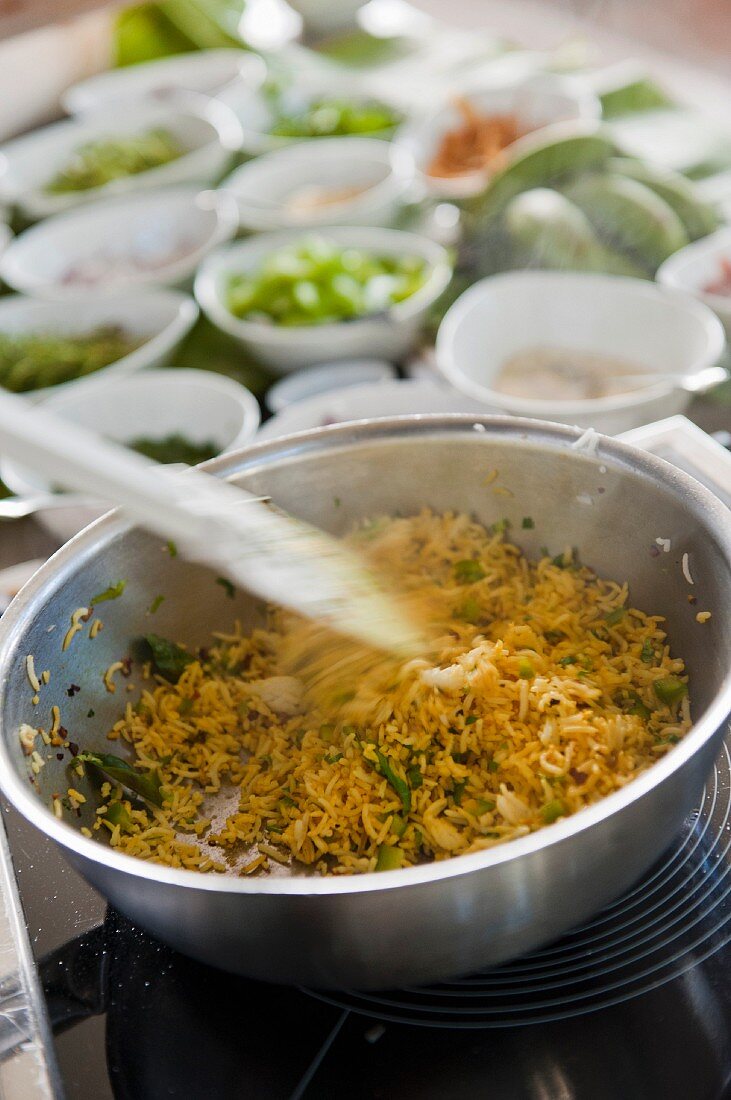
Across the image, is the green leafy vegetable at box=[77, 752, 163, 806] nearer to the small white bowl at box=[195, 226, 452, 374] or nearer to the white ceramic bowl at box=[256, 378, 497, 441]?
the white ceramic bowl at box=[256, 378, 497, 441]

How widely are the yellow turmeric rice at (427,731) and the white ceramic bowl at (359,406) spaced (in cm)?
47

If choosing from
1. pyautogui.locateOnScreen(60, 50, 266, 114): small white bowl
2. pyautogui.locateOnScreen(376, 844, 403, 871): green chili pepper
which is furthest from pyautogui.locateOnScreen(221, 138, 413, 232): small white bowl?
pyautogui.locateOnScreen(376, 844, 403, 871): green chili pepper

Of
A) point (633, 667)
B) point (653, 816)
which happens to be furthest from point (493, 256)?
point (653, 816)

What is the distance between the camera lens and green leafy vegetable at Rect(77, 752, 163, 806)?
Answer: 0.95 m

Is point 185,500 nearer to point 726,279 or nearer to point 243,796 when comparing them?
point 243,796

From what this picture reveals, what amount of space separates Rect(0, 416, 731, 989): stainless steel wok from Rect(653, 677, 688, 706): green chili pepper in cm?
1

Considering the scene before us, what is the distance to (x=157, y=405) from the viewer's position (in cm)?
174

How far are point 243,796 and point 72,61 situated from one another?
2742 mm

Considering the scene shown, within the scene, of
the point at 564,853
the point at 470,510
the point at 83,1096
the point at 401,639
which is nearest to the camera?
the point at 564,853

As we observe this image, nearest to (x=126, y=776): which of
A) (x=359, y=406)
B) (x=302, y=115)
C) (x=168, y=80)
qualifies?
(x=359, y=406)

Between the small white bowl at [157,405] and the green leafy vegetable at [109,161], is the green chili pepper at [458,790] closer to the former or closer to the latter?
the small white bowl at [157,405]

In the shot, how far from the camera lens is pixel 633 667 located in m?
0.96

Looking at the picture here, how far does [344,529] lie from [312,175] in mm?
1451

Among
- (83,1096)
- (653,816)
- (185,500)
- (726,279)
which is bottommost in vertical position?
(83,1096)
